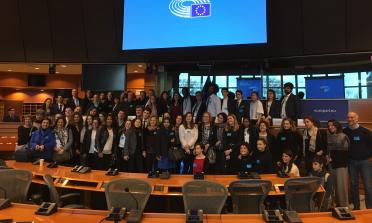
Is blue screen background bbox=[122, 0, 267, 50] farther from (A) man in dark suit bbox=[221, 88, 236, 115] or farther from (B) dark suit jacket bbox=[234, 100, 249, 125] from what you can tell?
(B) dark suit jacket bbox=[234, 100, 249, 125]

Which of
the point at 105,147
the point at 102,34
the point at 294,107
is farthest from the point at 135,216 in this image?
the point at 102,34

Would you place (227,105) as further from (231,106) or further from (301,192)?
(301,192)

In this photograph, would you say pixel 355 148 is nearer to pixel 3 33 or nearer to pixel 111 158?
pixel 111 158

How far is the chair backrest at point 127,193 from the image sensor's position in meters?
2.54

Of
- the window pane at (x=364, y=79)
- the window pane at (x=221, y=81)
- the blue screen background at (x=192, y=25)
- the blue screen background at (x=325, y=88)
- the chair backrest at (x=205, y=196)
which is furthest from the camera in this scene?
the window pane at (x=221, y=81)

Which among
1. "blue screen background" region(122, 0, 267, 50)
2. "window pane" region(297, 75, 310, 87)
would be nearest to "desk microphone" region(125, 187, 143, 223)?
"blue screen background" region(122, 0, 267, 50)

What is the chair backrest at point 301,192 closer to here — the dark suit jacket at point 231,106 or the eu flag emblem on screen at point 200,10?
the dark suit jacket at point 231,106

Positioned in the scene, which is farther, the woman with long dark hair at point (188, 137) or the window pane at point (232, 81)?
the window pane at point (232, 81)

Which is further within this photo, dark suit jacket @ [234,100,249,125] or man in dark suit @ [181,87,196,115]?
man in dark suit @ [181,87,196,115]

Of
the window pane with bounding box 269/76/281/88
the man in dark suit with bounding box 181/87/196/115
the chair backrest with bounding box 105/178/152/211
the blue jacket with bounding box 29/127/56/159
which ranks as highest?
the window pane with bounding box 269/76/281/88

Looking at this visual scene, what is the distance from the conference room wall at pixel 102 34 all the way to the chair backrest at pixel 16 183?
454 cm

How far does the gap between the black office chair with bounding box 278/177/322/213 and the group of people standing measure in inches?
46.0

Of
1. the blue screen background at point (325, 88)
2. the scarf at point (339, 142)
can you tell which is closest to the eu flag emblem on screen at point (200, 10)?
the blue screen background at point (325, 88)

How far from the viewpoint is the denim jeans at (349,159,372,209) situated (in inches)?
160
